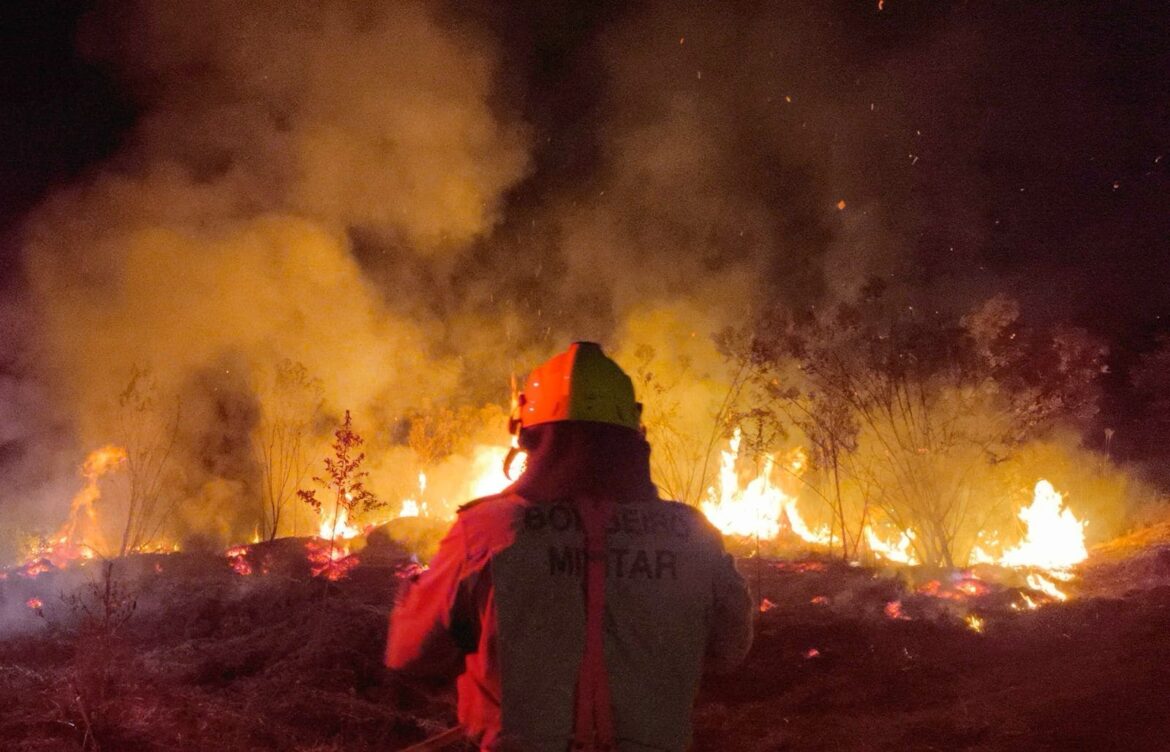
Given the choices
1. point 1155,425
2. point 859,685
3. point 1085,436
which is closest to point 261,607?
point 859,685

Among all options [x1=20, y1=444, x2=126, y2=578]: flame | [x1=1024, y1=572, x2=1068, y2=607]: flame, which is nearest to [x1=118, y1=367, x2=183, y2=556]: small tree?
[x1=20, y1=444, x2=126, y2=578]: flame

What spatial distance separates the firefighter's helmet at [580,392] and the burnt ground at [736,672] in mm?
676

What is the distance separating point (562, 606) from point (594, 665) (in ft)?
0.45

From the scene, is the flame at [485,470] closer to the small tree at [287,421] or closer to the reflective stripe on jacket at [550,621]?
the small tree at [287,421]

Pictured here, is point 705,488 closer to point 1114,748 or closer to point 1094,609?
point 1094,609

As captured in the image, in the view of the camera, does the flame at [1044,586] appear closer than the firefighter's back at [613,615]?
No

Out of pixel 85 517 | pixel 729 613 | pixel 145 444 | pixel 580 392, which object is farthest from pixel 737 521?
pixel 580 392

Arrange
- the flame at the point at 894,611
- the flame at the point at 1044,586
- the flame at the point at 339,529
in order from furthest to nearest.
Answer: the flame at the point at 339,529 < the flame at the point at 1044,586 < the flame at the point at 894,611

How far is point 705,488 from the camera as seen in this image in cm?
1823

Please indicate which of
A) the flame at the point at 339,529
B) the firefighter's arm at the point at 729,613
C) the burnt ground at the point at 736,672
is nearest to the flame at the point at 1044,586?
the burnt ground at the point at 736,672

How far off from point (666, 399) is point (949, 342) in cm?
628

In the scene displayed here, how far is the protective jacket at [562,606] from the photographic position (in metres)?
1.63

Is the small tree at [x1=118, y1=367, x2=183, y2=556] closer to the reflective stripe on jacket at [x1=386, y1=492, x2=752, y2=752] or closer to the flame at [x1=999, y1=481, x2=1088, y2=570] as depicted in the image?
the flame at [x1=999, y1=481, x2=1088, y2=570]

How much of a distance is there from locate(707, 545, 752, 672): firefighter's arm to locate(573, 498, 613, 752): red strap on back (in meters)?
0.32
